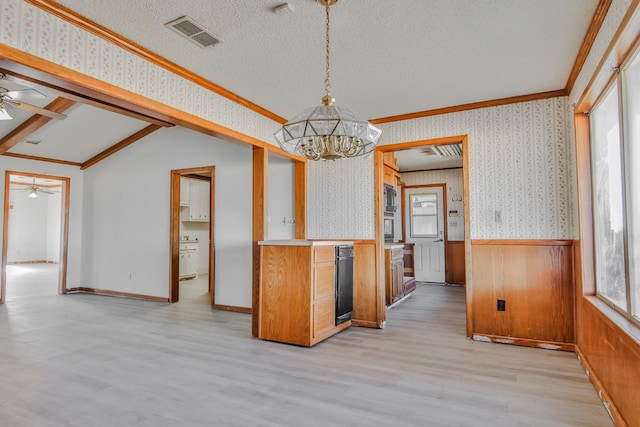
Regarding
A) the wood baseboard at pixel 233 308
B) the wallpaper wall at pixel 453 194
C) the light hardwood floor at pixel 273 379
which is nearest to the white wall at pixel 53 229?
the light hardwood floor at pixel 273 379

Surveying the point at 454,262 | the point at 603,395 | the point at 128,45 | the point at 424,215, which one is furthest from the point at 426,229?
the point at 128,45

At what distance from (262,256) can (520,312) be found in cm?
265

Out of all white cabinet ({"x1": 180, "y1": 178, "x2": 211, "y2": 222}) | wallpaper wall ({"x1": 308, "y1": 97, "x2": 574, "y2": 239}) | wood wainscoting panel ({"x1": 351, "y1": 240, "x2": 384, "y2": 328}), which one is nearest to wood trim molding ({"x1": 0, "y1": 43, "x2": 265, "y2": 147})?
wood wainscoting panel ({"x1": 351, "y1": 240, "x2": 384, "y2": 328})

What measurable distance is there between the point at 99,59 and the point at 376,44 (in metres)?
1.96

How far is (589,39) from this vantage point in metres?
2.68

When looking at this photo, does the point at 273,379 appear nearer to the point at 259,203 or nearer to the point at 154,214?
the point at 259,203

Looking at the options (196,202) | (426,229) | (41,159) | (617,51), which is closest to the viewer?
(617,51)

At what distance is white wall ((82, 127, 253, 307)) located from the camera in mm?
5562

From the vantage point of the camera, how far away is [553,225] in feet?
12.2

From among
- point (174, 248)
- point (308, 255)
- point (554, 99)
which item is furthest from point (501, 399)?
point (174, 248)

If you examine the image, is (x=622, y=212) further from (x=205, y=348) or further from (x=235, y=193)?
(x=235, y=193)

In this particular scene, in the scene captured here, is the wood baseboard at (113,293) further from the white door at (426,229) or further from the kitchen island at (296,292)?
the white door at (426,229)

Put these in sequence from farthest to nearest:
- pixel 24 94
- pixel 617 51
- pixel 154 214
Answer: pixel 154 214 < pixel 24 94 < pixel 617 51

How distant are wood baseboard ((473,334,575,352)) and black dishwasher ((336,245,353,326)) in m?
1.36
